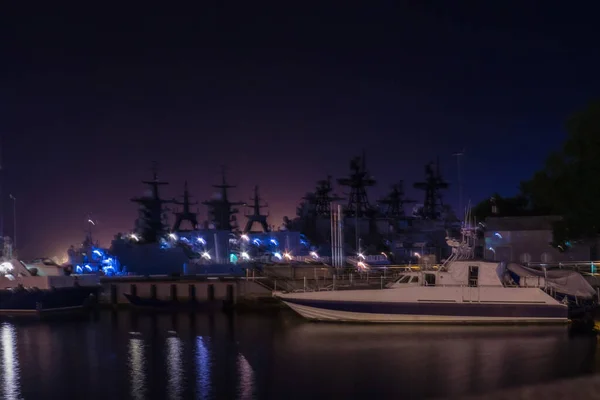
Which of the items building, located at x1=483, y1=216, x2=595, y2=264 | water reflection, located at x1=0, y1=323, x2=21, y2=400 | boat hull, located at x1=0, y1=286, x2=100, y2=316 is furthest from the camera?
building, located at x1=483, y1=216, x2=595, y2=264

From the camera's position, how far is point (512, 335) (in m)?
28.9

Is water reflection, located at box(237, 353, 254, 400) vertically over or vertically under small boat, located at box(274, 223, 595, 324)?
under

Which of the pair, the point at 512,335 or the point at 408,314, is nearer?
the point at 512,335

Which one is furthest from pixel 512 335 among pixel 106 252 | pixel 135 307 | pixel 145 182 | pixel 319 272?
pixel 145 182

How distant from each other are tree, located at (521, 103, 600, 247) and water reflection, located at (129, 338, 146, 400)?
22810 millimetres

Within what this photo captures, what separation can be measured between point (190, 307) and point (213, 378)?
72.0ft

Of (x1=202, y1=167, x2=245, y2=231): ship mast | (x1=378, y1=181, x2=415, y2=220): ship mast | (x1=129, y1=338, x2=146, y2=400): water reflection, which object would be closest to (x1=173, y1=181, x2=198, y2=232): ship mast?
(x1=202, y1=167, x2=245, y2=231): ship mast

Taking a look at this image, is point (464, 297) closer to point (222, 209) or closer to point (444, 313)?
point (444, 313)

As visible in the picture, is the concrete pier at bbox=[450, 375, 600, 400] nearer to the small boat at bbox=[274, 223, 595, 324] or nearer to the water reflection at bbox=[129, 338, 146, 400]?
the water reflection at bbox=[129, 338, 146, 400]

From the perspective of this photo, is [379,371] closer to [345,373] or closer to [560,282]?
[345,373]

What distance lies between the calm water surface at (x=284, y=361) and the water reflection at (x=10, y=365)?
0.12 ft

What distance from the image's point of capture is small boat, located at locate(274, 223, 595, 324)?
30859mm

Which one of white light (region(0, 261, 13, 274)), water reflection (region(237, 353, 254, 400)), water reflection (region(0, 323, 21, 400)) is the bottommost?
water reflection (region(0, 323, 21, 400))

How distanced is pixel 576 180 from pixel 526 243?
47.3 ft
